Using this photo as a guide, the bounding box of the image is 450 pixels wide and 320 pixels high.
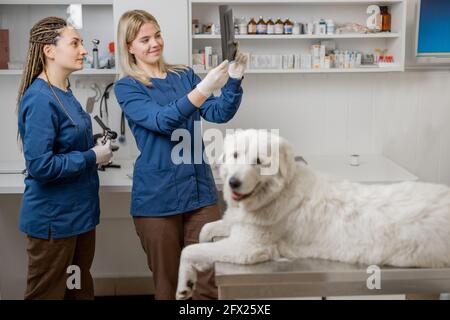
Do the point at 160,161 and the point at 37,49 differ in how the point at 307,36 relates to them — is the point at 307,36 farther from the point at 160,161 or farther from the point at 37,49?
the point at 37,49

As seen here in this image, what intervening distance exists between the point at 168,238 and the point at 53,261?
49cm

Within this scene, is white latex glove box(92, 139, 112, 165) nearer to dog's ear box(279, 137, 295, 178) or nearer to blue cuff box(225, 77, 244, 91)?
blue cuff box(225, 77, 244, 91)

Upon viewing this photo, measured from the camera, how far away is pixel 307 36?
11.1ft

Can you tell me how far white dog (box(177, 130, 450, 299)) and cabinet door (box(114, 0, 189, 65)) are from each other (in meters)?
1.68

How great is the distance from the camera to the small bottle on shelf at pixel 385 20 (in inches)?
137

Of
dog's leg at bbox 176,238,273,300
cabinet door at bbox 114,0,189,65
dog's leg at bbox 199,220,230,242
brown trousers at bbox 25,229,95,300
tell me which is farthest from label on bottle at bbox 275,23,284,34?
dog's leg at bbox 176,238,273,300

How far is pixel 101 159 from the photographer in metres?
2.42

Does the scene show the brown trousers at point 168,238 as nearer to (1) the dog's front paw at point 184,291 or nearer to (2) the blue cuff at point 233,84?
(2) the blue cuff at point 233,84

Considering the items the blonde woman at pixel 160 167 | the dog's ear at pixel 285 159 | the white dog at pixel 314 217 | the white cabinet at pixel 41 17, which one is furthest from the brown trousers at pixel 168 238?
the white cabinet at pixel 41 17

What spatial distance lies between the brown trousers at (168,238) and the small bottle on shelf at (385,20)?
5.75 ft

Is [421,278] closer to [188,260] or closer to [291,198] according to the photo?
[291,198]

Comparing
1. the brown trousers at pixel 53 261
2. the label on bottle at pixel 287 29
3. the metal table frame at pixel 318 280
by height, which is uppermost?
the label on bottle at pixel 287 29
